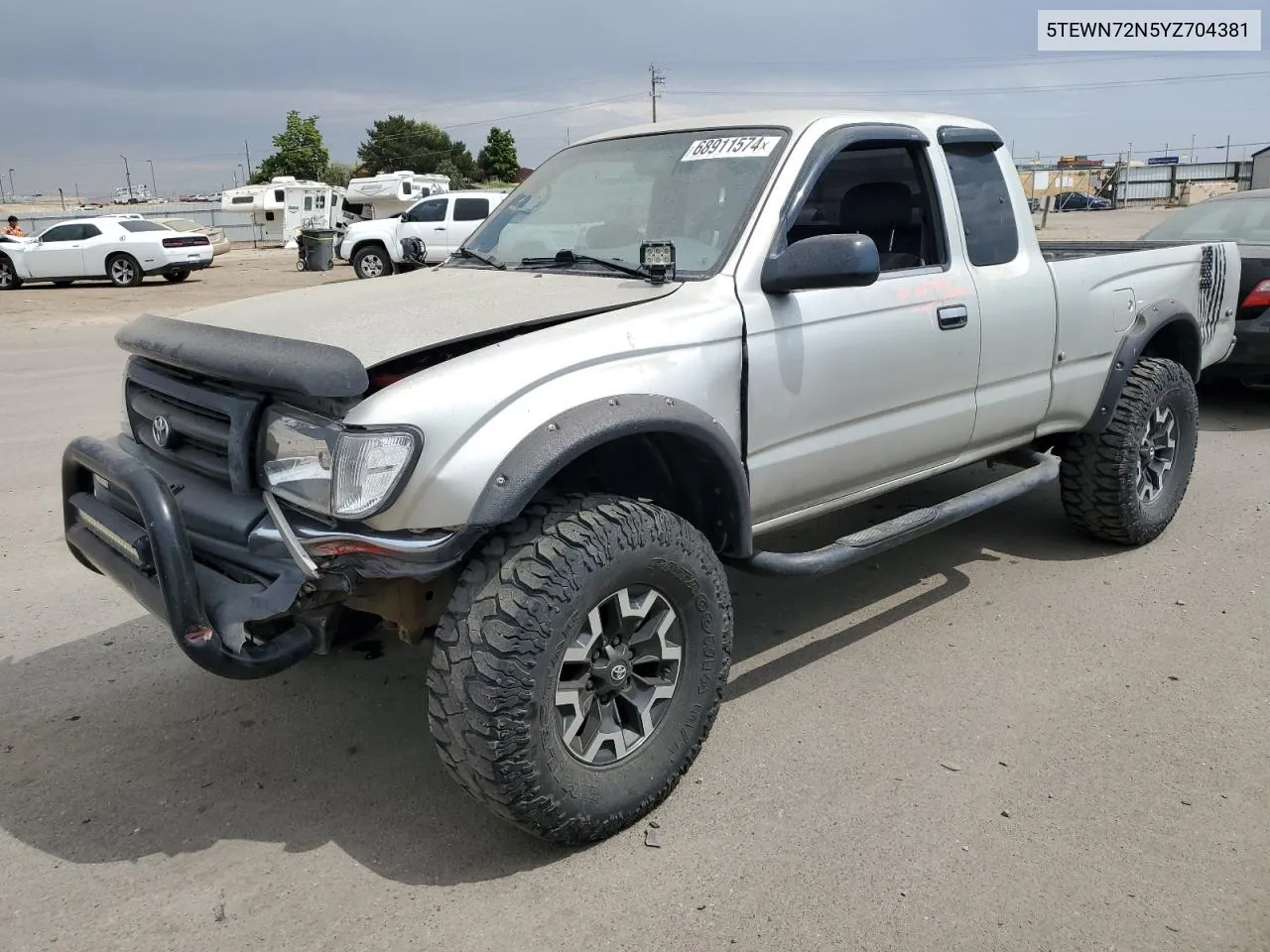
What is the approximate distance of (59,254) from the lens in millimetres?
22938

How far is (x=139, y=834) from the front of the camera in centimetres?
295

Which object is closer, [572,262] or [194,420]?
[194,420]

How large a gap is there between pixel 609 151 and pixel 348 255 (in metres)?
21.1

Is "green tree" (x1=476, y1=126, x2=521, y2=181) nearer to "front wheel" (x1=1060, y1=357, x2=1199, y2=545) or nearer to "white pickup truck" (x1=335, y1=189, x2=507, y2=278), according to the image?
"white pickup truck" (x1=335, y1=189, x2=507, y2=278)

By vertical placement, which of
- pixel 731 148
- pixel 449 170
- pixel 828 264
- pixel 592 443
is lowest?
pixel 592 443

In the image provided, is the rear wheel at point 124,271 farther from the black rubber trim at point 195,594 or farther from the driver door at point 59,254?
the black rubber trim at point 195,594

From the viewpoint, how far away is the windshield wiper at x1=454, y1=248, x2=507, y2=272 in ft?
13.0

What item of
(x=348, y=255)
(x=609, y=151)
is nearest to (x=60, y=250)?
(x=348, y=255)

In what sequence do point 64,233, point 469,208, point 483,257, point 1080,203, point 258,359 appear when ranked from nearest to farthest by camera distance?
point 258,359, point 483,257, point 469,208, point 64,233, point 1080,203

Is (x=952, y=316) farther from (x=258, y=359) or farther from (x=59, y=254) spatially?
(x=59, y=254)

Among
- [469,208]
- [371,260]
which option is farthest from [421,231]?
[371,260]

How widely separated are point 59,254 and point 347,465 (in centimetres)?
2405

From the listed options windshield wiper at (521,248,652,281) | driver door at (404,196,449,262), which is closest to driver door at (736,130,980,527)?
windshield wiper at (521,248,652,281)

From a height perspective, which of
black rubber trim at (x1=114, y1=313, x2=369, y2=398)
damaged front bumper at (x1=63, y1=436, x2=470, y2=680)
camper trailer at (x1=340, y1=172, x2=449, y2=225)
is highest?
camper trailer at (x1=340, y1=172, x2=449, y2=225)
